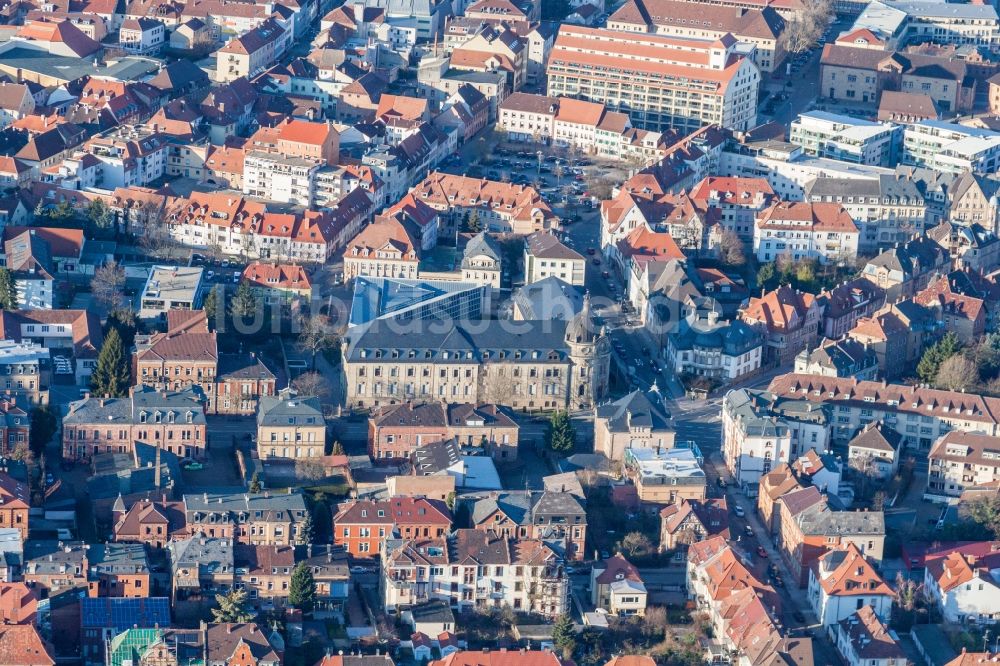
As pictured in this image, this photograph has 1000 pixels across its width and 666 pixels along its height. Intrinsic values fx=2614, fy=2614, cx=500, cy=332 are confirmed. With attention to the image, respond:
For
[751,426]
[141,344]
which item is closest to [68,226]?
[141,344]

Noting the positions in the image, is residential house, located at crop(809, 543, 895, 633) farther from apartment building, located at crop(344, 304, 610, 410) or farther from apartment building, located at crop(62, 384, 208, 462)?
apartment building, located at crop(62, 384, 208, 462)

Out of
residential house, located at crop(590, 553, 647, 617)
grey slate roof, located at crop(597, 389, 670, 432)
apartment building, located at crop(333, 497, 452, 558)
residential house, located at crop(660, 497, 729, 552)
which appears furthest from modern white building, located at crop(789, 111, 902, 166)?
apartment building, located at crop(333, 497, 452, 558)

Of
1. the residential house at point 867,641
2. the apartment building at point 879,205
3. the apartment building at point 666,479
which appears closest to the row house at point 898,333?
the apartment building at point 879,205

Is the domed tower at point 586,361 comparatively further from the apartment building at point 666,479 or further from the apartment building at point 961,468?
the apartment building at point 961,468

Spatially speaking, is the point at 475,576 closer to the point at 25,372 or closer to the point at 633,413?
the point at 633,413

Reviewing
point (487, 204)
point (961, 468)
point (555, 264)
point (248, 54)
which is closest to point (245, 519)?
point (555, 264)

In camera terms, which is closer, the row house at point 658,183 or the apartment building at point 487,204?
the row house at point 658,183
